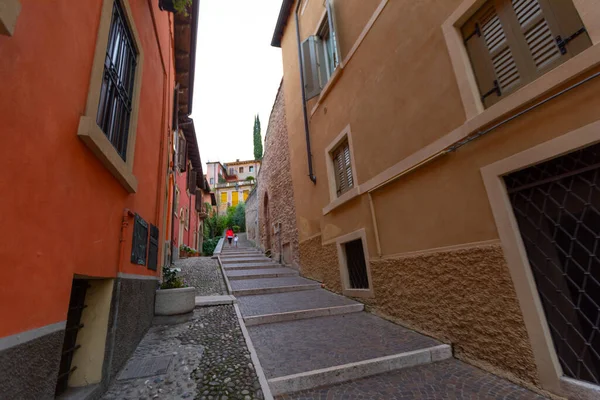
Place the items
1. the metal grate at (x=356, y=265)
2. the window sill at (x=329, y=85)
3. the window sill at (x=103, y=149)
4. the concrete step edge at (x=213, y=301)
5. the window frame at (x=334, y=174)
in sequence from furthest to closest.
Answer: the window sill at (x=329, y=85) < the window frame at (x=334, y=174) < the metal grate at (x=356, y=265) < the concrete step edge at (x=213, y=301) < the window sill at (x=103, y=149)

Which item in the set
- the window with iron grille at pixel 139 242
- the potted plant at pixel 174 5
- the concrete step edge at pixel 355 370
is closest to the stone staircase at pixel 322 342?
the concrete step edge at pixel 355 370

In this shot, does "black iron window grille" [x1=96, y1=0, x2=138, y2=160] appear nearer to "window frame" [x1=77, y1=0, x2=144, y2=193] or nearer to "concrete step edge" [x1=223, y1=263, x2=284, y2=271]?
"window frame" [x1=77, y1=0, x2=144, y2=193]

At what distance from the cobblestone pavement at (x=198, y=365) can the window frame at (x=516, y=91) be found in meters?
3.40

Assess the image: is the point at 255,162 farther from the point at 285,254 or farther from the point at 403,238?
the point at 403,238

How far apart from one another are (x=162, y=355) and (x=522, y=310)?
3.64 m

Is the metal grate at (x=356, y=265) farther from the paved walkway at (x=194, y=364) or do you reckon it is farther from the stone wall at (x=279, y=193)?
the stone wall at (x=279, y=193)

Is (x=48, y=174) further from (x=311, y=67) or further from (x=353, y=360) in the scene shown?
(x=311, y=67)

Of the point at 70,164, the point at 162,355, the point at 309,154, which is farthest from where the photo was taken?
the point at 309,154

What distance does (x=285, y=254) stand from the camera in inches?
378

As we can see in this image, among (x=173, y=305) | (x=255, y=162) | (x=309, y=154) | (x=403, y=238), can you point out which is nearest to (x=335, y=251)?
(x=403, y=238)

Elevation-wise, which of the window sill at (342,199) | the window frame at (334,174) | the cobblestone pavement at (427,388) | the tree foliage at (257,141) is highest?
the tree foliage at (257,141)

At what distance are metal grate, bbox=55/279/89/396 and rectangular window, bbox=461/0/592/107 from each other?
4.38m

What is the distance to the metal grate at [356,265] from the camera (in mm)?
4965

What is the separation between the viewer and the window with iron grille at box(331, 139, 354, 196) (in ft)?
18.5
